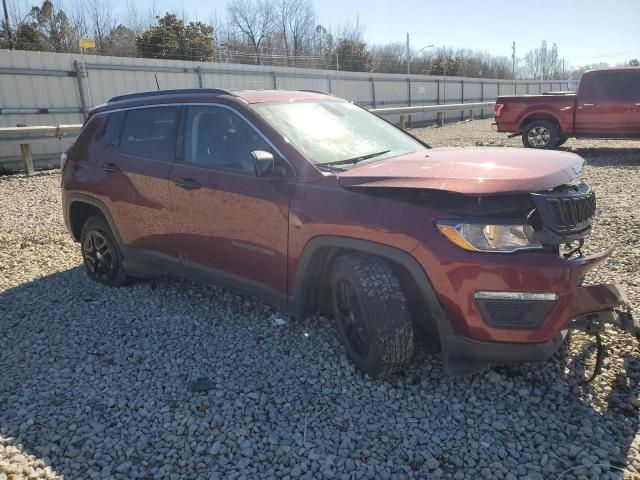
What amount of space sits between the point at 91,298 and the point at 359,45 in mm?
34079

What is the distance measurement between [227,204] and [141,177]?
108 centimetres

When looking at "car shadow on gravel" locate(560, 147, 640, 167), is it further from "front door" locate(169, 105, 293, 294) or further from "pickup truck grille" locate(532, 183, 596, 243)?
"front door" locate(169, 105, 293, 294)

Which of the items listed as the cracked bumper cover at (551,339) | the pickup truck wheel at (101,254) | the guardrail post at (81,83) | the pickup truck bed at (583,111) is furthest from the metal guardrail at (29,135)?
the cracked bumper cover at (551,339)

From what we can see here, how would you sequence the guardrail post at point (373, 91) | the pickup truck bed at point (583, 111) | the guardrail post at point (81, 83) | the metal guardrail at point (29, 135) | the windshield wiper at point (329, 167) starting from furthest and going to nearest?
the guardrail post at point (373, 91) → the guardrail post at point (81, 83) → the pickup truck bed at point (583, 111) → the metal guardrail at point (29, 135) → the windshield wiper at point (329, 167)

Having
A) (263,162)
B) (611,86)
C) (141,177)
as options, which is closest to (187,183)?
(141,177)

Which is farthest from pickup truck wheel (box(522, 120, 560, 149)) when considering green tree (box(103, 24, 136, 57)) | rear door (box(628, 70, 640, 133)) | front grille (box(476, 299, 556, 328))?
green tree (box(103, 24, 136, 57))

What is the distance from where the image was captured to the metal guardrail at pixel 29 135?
10.7 metres

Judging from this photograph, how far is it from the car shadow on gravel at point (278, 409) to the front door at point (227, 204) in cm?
55

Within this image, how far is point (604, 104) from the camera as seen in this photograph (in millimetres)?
11703

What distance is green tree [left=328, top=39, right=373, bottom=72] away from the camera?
110 feet

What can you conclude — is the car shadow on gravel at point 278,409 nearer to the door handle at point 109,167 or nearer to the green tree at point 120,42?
the door handle at point 109,167

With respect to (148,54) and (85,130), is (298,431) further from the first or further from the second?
(148,54)

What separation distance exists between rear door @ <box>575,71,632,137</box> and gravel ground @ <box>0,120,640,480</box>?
8925 millimetres

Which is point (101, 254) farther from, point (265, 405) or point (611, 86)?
point (611, 86)
